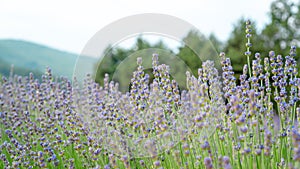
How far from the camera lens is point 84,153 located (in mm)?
2789

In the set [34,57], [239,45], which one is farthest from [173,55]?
[34,57]

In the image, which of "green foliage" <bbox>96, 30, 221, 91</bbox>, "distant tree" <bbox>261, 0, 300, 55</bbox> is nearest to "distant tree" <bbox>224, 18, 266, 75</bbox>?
"distant tree" <bbox>261, 0, 300, 55</bbox>

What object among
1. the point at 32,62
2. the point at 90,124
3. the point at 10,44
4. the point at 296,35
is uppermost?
the point at 10,44

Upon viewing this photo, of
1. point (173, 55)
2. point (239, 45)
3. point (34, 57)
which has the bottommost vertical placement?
point (173, 55)

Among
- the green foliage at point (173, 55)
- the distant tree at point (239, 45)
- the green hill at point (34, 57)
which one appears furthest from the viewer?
the green hill at point (34, 57)

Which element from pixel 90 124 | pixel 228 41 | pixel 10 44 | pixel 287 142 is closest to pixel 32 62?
pixel 10 44

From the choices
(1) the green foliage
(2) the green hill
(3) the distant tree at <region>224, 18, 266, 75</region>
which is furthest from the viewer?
(2) the green hill

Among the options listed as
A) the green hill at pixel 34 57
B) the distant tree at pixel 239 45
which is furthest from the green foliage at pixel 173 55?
the green hill at pixel 34 57

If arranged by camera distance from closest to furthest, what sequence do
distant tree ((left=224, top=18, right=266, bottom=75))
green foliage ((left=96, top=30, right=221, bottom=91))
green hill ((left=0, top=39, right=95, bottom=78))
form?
green foliage ((left=96, top=30, right=221, bottom=91)) → distant tree ((left=224, top=18, right=266, bottom=75)) → green hill ((left=0, top=39, right=95, bottom=78))

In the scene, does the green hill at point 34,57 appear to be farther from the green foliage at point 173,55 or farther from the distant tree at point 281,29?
the green foliage at point 173,55

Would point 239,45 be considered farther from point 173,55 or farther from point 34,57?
point 34,57

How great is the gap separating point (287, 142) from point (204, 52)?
167 cm

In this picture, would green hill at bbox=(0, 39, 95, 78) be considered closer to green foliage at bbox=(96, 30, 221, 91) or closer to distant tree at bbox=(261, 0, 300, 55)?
distant tree at bbox=(261, 0, 300, 55)

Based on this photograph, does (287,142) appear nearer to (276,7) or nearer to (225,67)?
(225,67)
